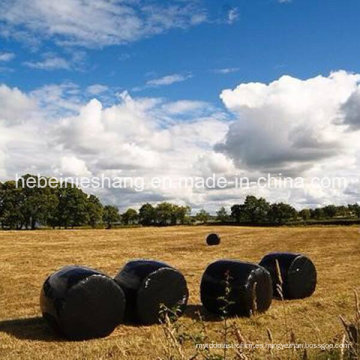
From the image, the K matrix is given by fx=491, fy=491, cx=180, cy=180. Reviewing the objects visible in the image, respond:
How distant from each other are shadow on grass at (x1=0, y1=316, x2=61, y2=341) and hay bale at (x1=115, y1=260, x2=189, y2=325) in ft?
5.43

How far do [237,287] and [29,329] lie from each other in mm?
4421

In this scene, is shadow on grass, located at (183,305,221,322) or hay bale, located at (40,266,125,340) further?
shadow on grass, located at (183,305,221,322)

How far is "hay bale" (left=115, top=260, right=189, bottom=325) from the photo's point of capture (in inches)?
398

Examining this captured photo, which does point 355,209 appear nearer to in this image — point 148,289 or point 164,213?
point 164,213

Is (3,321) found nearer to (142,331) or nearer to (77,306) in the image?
(77,306)

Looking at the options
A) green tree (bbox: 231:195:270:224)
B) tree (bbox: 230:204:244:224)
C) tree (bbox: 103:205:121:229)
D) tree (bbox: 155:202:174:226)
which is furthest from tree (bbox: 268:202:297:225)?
tree (bbox: 103:205:121:229)

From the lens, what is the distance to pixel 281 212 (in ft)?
462

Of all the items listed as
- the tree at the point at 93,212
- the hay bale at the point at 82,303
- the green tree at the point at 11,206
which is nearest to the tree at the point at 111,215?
the tree at the point at 93,212

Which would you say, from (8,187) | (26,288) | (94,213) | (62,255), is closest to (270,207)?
(94,213)

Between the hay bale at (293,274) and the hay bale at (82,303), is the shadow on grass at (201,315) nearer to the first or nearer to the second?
the hay bale at (82,303)

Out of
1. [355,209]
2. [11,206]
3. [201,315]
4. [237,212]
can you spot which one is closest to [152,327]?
[201,315]

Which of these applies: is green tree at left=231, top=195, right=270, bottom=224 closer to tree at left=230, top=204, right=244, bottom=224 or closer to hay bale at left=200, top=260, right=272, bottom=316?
tree at left=230, top=204, right=244, bottom=224

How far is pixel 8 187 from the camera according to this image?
94000 millimetres

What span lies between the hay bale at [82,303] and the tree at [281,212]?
133094mm
